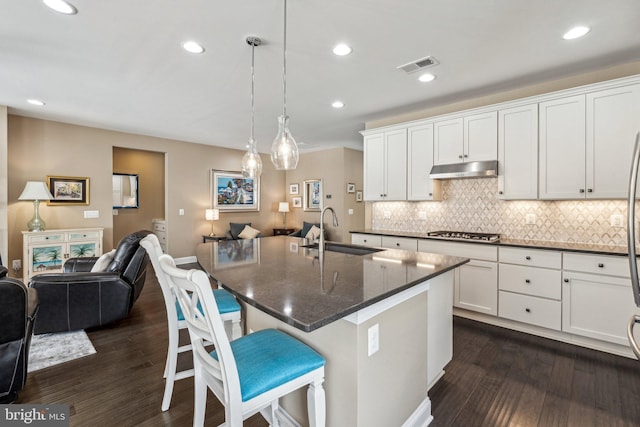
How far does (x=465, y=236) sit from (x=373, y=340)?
2.73 m

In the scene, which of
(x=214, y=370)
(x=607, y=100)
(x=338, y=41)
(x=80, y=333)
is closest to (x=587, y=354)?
(x=607, y=100)

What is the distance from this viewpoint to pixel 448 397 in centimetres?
204

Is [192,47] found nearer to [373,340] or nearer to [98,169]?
[373,340]

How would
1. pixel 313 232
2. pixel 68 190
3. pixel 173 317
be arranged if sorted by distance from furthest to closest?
pixel 313 232 < pixel 68 190 < pixel 173 317

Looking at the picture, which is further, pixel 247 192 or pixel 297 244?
pixel 247 192

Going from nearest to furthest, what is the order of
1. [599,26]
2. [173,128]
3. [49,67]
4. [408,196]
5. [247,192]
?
1. [599,26]
2. [49,67]
3. [408,196]
4. [173,128]
5. [247,192]

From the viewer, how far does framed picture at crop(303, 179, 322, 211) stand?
7.37 metres

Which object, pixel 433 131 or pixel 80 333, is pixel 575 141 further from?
pixel 80 333

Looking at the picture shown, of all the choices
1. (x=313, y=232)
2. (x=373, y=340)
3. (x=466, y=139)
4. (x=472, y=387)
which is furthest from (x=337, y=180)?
(x=373, y=340)

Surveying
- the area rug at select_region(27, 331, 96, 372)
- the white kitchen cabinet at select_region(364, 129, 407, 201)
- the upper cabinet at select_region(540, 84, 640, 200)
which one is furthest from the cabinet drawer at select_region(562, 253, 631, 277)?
the area rug at select_region(27, 331, 96, 372)

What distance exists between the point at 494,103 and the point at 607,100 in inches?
40.8

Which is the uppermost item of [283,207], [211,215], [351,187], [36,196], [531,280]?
[351,187]

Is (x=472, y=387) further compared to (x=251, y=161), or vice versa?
(x=251, y=161)

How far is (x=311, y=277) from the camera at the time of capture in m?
1.63
